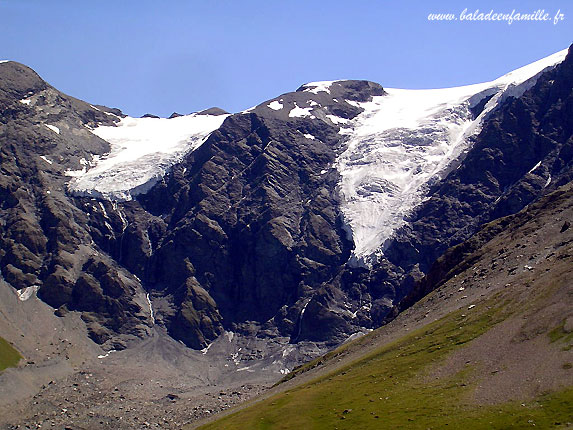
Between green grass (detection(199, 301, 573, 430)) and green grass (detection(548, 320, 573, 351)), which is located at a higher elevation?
green grass (detection(548, 320, 573, 351))

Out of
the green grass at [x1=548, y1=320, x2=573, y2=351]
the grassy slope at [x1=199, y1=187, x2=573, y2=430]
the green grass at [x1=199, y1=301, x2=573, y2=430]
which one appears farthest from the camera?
the green grass at [x1=548, y1=320, x2=573, y2=351]

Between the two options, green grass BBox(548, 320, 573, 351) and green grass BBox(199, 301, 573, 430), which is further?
green grass BBox(548, 320, 573, 351)

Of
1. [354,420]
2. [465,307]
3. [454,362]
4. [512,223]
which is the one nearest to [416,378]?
[454,362]

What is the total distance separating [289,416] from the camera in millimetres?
121688

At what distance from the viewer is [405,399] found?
10650cm

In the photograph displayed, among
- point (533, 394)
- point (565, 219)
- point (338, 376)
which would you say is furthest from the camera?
point (565, 219)

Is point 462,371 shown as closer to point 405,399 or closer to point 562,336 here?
point 405,399

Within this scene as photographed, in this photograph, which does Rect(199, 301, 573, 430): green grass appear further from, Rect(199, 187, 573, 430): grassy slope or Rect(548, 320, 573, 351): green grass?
Rect(548, 320, 573, 351): green grass

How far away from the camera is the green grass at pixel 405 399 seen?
3413 inches

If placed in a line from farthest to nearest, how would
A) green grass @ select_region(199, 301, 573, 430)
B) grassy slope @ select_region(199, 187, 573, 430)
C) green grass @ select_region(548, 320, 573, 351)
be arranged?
green grass @ select_region(548, 320, 573, 351)
grassy slope @ select_region(199, 187, 573, 430)
green grass @ select_region(199, 301, 573, 430)

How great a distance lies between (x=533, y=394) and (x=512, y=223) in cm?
10951

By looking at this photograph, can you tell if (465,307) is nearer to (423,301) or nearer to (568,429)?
(423,301)

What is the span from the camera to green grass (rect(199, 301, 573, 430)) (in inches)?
3413

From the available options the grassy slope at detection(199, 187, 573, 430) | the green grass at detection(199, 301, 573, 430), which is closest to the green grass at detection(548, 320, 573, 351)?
the grassy slope at detection(199, 187, 573, 430)
